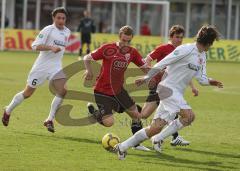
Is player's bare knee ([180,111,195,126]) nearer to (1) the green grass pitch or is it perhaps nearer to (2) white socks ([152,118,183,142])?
(2) white socks ([152,118,183,142])

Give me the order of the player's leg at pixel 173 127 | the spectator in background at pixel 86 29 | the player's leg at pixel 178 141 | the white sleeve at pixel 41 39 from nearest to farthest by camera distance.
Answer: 1. the player's leg at pixel 173 127
2. the player's leg at pixel 178 141
3. the white sleeve at pixel 41 39
4. the spectator in background at pixel 86 29

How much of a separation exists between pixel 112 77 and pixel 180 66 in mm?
1643

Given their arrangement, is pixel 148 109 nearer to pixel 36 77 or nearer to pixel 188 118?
pixel 36 77

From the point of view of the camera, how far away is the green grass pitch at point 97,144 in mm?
9438

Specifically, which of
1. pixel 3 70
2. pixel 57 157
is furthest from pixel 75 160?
pixel 3 70

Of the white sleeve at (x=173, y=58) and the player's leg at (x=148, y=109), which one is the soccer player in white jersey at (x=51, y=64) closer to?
the player's leg at (x=148, y=109)

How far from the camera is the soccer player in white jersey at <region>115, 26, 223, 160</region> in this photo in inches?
377

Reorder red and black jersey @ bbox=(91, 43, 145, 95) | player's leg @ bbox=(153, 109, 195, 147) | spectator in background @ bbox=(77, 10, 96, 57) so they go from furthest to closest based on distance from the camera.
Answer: spectator in background @ bbox=(77, 10, 96, 57)
red and black jersey @ bbox=(91, 43, 145, 95)
player's leg @ bbox=(153, 109, 195, 147)

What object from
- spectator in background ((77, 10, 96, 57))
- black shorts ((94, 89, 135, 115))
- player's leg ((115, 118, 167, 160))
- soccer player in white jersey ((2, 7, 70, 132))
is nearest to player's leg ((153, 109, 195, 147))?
player's leg ((115, 118, 167, 160))

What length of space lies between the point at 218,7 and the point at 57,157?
38917 mm

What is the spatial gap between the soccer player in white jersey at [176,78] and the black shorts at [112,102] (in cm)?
120

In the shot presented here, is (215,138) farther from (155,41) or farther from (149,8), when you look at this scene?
(149,8)

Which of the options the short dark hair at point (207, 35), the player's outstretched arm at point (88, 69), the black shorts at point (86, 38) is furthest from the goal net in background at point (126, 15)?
the short dark hair at point (207, 35)

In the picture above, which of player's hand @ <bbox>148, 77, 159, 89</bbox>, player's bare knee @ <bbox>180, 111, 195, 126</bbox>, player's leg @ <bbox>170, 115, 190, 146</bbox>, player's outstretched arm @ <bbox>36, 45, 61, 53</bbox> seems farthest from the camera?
player's hand @ <bbox>148, 77, 159, 89</bbox>
